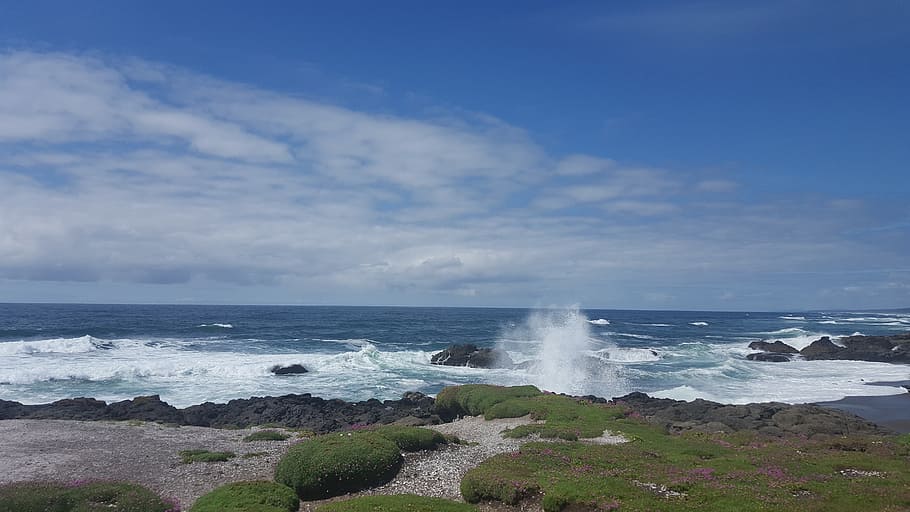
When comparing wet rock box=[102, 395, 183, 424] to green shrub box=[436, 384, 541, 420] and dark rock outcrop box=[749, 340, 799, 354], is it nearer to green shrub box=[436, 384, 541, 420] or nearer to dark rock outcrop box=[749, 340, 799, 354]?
green shrub box=[436, 384, 541, 420]

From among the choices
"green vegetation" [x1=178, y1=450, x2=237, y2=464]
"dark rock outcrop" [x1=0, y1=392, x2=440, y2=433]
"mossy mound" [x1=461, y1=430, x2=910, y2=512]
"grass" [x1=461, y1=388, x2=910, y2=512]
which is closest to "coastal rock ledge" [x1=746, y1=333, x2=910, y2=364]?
"dark rock outcrop" [x1=0, y1=392, x2=440, y2=433]

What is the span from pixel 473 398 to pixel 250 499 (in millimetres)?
17642

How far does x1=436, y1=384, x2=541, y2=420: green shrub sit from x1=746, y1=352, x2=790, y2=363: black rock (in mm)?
44004

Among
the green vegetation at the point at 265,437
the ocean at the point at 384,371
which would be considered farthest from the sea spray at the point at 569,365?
the green vegetation at the point at 265,437

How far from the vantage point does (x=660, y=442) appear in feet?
69.6

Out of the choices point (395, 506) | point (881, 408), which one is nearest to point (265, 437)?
point (395, 506)

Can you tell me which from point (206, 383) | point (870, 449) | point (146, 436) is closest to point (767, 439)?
point (870, 449)

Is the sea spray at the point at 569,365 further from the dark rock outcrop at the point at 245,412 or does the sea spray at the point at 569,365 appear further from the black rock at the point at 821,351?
the black rock at the point at 821,351

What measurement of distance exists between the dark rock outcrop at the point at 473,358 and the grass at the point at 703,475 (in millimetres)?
35819

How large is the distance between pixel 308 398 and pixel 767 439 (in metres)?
26.3

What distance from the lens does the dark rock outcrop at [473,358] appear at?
191ft

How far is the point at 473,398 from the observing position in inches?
1195

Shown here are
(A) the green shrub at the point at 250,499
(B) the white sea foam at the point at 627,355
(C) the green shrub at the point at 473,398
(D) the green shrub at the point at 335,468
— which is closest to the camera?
(A) the green shrub at the point at 250,499

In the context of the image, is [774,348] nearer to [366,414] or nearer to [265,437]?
A: [366,414]
